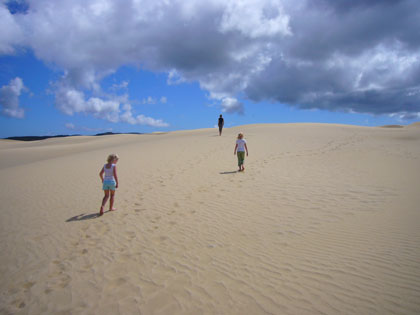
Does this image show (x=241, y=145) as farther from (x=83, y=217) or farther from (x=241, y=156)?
(x=83, y=217)

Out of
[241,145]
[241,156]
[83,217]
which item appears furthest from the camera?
[241,156]

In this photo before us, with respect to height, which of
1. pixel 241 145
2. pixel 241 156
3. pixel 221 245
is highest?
pixel 241 145

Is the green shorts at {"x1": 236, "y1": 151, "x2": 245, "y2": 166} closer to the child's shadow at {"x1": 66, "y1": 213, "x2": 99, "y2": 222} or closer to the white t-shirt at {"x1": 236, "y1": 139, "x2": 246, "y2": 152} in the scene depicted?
the white t-shirt at {"x1": 236, "y1": 139, "x2": 246, "y2": 152}

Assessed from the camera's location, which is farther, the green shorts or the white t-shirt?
the green shorts

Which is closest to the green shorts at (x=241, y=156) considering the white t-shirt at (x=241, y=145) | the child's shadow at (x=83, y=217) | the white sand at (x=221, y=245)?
the white t-shirt at (x=241, y=145)

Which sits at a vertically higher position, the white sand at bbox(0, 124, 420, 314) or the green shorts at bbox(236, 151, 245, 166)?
the green shorts at bbox(236, 151, 245, 166)

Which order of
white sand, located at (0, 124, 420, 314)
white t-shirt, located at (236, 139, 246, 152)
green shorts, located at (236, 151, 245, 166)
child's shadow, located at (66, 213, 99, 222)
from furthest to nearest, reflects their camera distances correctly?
1. green shorts, located at (236, 151, 245, 166)
2. white t-shirt, located at (236, 139, 246, 152)
3. child's shadow, located at (66, 213, 99, 222)
4. white sand, located at (0, 124, 420, 314)

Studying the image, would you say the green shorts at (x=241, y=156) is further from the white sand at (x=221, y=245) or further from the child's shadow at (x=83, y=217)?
the child's shadow at (x=83, y=217)

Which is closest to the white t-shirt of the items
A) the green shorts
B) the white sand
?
the green shorts

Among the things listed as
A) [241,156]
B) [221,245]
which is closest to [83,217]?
[221,245]

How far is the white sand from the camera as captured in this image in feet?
10.4

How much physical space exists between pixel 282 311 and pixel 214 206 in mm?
4137

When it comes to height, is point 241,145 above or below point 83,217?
above

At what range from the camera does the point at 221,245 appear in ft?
15.2
